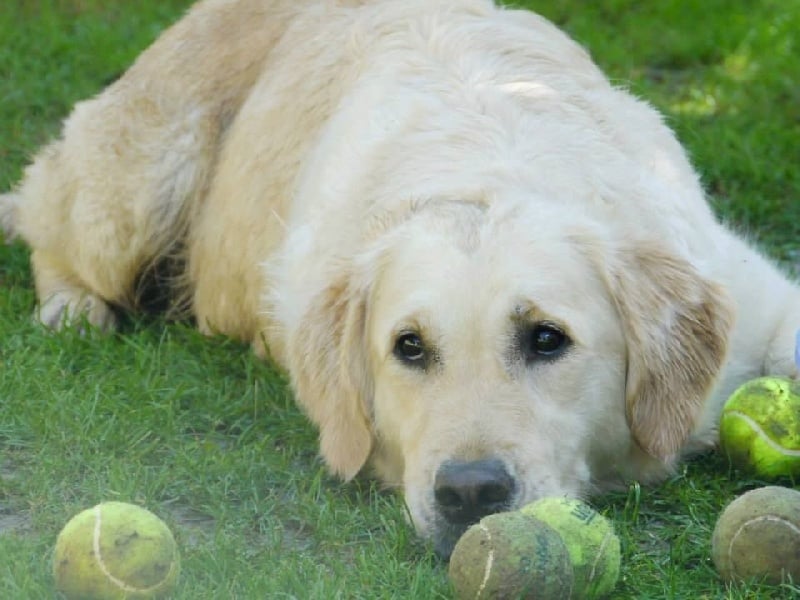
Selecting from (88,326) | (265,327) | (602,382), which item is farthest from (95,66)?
(602,382)

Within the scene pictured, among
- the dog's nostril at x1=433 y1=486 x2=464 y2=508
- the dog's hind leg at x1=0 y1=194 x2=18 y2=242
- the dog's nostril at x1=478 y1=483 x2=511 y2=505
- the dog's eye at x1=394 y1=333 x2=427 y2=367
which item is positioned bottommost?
the dog's hind leg at x1=0 y1=194 x2=18 y2=242

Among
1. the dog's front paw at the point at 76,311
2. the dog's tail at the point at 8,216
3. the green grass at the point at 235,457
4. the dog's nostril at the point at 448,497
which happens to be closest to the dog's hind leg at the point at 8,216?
the dog's tail at the point at 8,216

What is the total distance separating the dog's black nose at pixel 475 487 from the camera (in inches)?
148

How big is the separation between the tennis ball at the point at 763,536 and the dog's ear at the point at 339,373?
3.93 ft

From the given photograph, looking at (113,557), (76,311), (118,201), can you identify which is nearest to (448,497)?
(113,557)

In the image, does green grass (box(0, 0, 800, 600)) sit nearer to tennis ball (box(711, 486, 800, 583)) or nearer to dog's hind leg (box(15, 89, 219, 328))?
tennis ball (box(711, 486, 800, 583))

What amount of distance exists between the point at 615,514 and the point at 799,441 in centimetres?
60

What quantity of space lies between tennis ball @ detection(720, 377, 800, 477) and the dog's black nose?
3.34 feet

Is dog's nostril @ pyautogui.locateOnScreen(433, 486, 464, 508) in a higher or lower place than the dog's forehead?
lower

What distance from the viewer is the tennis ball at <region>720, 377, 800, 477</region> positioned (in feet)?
14.3

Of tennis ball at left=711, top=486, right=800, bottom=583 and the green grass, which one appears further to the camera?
the green grass

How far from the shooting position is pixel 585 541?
3564 mm

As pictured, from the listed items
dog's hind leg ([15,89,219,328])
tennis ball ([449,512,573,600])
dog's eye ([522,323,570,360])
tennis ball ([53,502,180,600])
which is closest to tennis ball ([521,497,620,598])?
tennis ball ([449,512,573,600])

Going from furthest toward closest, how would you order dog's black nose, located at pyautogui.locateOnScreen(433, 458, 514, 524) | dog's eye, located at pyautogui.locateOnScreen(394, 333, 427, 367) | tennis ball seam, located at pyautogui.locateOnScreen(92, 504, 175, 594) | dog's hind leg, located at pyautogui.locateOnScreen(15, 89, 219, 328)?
dog's hind leg, located at pyautogui.locateOnScreen(15, 89, 219, 328), dog's eye, located at pyautogui.locateOnScreen(394, 333, 427, 367), dog's black nose, located at pyautogui.locateOnScreen(433, 458, 514, 524), tennis ball seam, located at pyautogui.locateOnScreen(92, 504, 175, 594)
